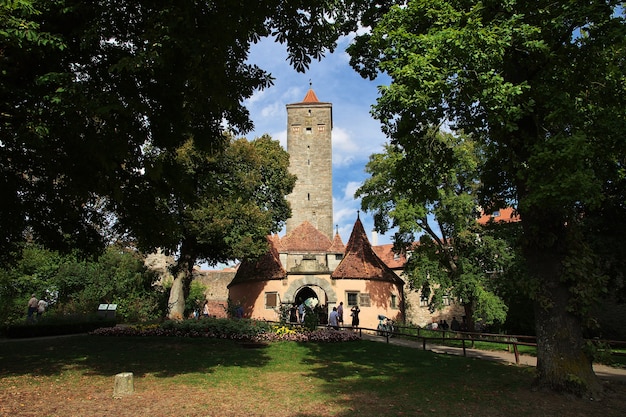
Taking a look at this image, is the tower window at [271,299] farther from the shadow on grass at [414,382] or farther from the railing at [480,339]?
the shadow on grass at [414,382]

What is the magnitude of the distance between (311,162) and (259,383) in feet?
113

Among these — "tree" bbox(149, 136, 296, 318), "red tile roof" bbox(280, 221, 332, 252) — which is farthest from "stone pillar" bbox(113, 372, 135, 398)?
"red tile roof" bbox(280, 221, 332, 252)

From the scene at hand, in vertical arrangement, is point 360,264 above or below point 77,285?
above

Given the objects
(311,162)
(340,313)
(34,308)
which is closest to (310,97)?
(311,162)

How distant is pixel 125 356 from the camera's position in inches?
483

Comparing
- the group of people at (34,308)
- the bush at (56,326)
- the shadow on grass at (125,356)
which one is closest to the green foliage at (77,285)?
the group of people at (34,308)

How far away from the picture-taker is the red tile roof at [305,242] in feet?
92.4

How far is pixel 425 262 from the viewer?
2403 centimetres

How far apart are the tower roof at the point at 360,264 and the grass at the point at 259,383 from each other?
36.0ft

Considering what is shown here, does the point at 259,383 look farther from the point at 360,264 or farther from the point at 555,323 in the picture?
the point at 360,264

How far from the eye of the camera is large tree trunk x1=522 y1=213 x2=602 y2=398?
7.75 m

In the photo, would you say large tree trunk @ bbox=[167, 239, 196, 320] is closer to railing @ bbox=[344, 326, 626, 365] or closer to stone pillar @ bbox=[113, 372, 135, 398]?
railing @ bbox=[344, 326, 626, 365]

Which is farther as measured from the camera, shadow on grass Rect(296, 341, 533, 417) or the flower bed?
the flower bed

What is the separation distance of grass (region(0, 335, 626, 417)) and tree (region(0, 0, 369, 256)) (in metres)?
3.41
